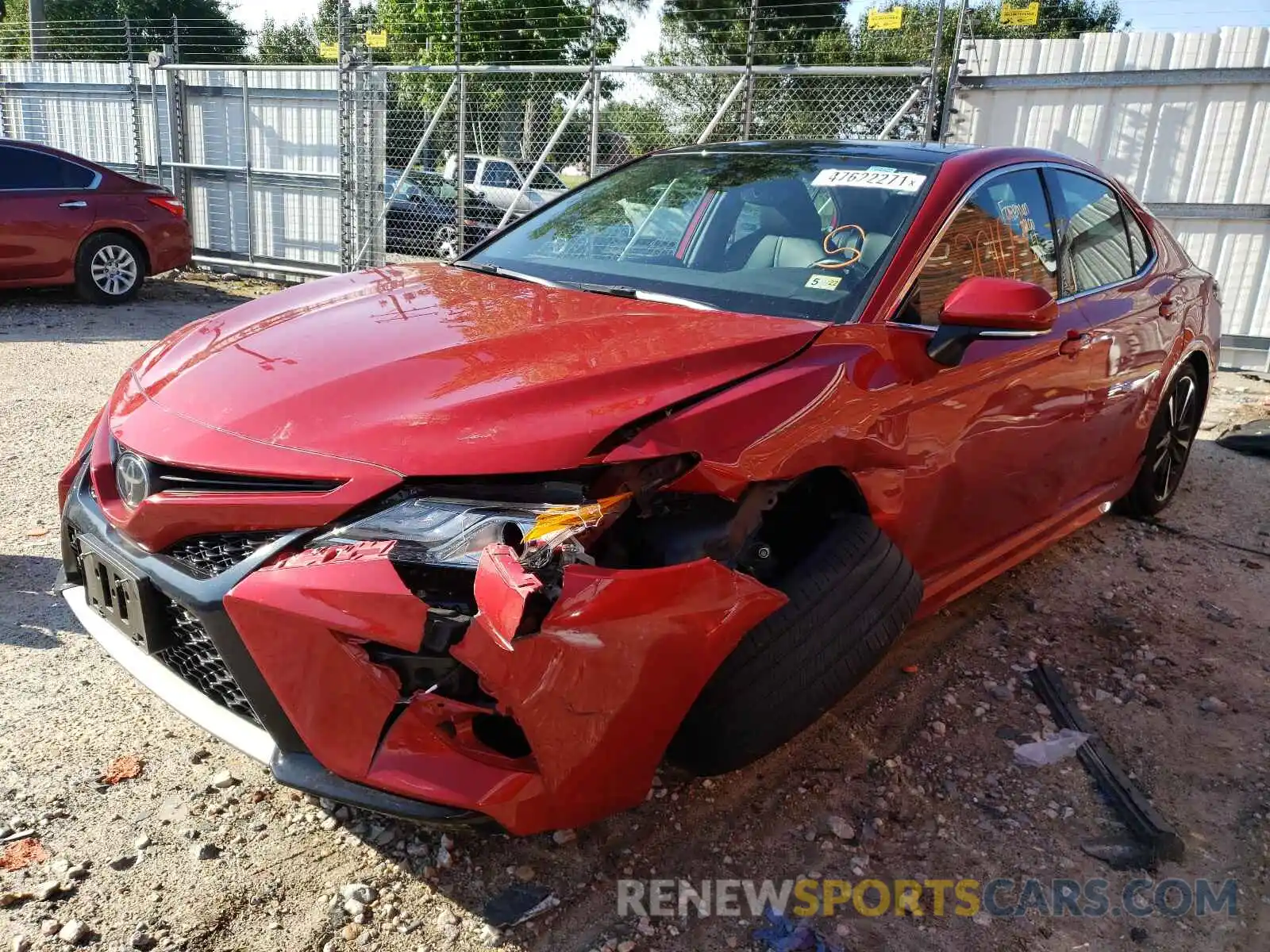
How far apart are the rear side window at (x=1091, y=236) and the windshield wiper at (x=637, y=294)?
154 centimetres

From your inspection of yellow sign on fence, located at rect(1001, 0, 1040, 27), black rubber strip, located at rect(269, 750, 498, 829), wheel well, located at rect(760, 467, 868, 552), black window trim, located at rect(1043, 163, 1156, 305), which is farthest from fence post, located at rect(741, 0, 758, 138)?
black rubber strip, located at rect(269, 750, 498, 829)

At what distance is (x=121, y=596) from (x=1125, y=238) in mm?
3918

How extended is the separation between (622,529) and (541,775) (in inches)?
20.1

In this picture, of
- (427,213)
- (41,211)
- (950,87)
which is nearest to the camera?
(950,87)

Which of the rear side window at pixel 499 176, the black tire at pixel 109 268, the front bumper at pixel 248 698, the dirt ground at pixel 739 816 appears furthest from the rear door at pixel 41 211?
the front bumper at pixel 248 698

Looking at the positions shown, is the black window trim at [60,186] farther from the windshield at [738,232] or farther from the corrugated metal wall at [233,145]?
the windshield at [738,232]

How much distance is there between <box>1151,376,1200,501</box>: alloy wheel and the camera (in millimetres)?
4676

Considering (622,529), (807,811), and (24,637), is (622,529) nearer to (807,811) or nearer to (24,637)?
(807,811)

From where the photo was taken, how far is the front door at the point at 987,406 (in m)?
2.78

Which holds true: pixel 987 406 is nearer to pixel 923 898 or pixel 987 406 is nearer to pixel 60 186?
pixel 923 898

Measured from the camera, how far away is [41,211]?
908 centimetres

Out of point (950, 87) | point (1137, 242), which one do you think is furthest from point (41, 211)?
point (1137, 242)

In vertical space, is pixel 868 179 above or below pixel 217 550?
above

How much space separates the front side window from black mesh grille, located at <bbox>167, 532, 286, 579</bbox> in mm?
1763
